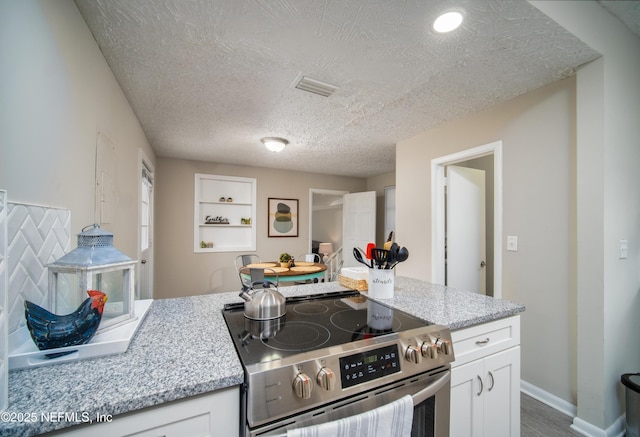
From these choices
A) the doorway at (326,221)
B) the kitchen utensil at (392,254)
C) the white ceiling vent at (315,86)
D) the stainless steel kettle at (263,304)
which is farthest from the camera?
the doorway at (326,221)

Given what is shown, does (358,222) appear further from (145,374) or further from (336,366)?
(145,374)

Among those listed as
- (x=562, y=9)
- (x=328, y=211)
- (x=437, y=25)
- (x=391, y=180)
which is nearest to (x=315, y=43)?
(x=437, y=25)

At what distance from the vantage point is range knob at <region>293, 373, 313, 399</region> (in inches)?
27.7

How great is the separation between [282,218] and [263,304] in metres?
3.83

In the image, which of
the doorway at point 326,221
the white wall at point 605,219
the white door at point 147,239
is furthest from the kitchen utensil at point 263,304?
the doorway at point 326,221

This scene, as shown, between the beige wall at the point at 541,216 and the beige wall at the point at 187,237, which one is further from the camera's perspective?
the beige wall at the point at 187,237

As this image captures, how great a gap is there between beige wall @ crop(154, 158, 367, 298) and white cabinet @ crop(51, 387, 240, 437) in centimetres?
384

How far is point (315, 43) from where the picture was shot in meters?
1.44

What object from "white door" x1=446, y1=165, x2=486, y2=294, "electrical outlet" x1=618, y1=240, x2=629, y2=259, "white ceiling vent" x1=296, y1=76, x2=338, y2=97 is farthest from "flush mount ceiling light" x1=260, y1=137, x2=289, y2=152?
"electrical outlet" x1=618, y1=240, x2=629, y2=259

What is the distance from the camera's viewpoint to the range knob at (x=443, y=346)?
0.98 m

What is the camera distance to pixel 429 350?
0.94m

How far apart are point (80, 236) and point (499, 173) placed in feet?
8.94

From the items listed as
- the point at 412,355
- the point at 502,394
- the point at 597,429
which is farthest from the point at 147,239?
the point at 597,429

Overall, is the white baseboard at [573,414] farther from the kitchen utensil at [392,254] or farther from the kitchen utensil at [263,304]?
the kitchen utensil at [263,304]
